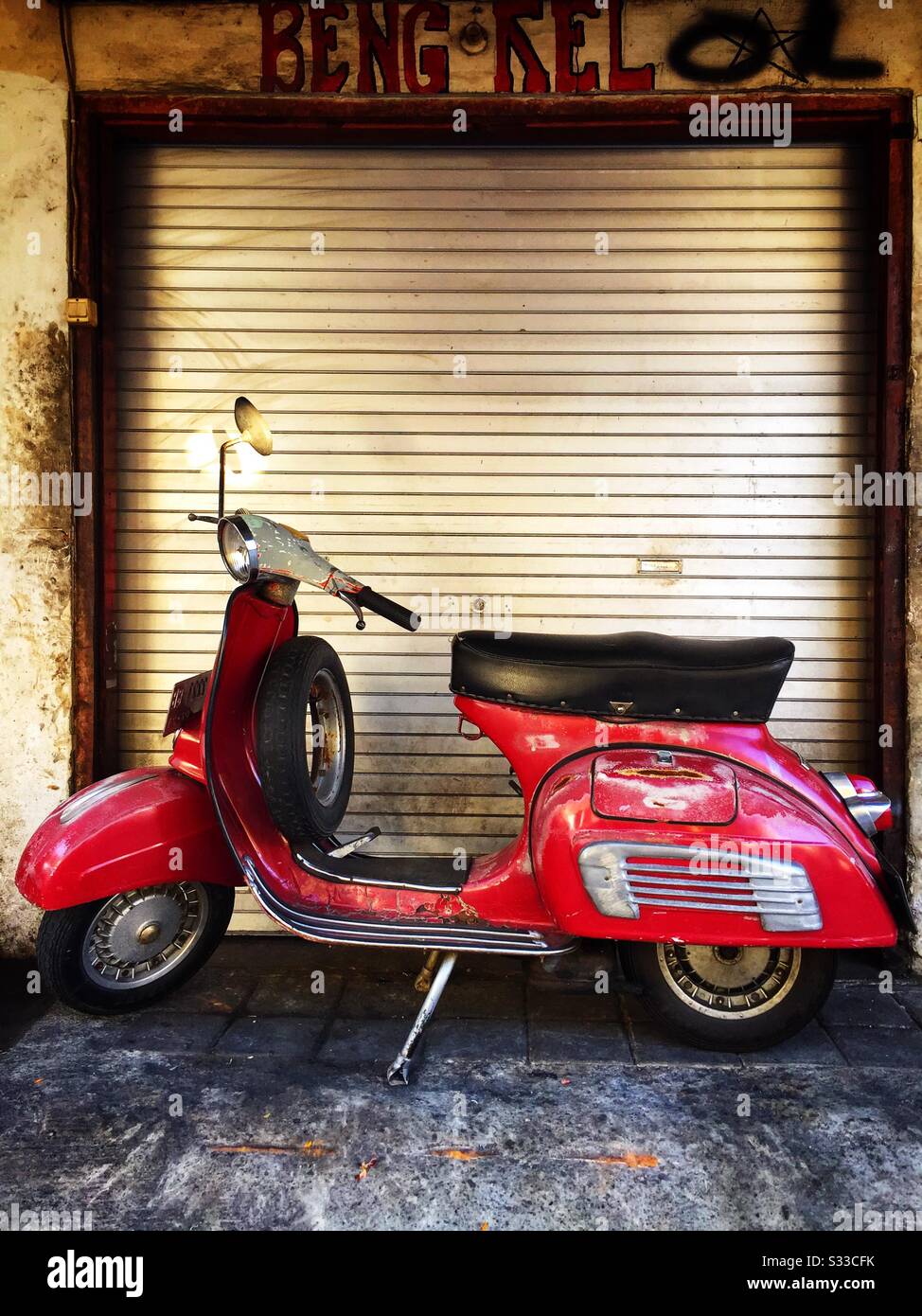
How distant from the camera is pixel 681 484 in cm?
396

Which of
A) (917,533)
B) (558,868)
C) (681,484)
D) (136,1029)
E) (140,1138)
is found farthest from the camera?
(681,484)

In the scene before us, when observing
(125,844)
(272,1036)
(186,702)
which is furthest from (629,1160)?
(186,702)

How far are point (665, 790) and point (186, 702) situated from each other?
5.70 feet

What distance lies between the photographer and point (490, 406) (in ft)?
13.1

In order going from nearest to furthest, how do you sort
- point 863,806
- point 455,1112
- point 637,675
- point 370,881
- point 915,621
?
point 455,1112 → point 637,675 → point 863,806 → point 370,881 → point 915,621

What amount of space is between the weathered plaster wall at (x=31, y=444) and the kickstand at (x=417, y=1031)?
203 cm

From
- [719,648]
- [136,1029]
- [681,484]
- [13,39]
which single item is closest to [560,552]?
[681,484]

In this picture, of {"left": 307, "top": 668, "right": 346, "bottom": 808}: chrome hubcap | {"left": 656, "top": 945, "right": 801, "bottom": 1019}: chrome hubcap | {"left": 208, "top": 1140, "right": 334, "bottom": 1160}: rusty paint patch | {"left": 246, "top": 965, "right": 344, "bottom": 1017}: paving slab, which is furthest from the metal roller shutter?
{"left": 208, "top": 1140, "right": 334, "bottom": 1160}: rusty paint patch

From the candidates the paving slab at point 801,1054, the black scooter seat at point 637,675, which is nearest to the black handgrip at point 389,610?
the black scooter seat at point 637,675

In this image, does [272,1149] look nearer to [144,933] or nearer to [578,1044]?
[144,933]

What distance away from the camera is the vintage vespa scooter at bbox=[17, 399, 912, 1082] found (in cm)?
259
